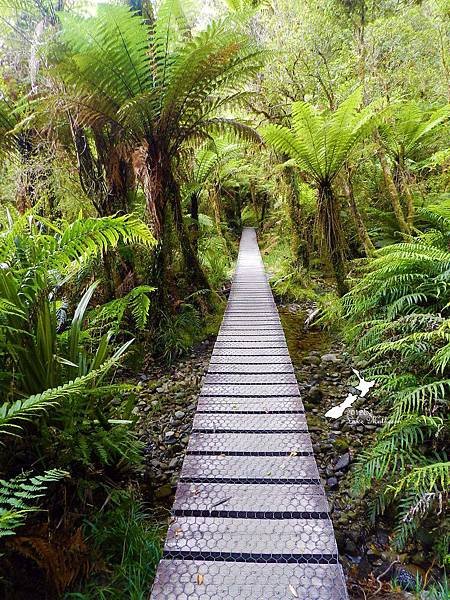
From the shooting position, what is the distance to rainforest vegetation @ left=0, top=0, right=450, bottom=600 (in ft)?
5.34

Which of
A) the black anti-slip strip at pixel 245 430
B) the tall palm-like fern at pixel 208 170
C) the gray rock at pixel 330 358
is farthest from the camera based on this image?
the tall palm-like fern at pixel 208 170

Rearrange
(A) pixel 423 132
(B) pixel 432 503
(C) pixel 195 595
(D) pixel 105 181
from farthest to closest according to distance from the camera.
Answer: (A) pixel 423 132 < (D) pixel 105 181 < (B) pixel 432 503 < (C) pixel 195 595

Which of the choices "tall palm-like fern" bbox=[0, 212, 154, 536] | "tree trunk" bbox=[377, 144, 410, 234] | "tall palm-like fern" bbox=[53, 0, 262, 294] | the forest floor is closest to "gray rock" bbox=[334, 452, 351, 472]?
the forest floor

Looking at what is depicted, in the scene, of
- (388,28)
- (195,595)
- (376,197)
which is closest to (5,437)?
(195,595)

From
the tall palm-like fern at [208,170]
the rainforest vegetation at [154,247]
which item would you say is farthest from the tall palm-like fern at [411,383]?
the tall palm-like fern at [208,170]

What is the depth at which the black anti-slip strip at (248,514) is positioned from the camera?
1569mm

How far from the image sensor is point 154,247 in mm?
3793

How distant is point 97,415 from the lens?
1.91 m

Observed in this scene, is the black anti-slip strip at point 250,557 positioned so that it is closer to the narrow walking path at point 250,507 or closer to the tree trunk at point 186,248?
the narrow walking path at point 250,507

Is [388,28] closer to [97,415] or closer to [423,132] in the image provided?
[423,132]

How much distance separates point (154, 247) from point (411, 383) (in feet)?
8.21

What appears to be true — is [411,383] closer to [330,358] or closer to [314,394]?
[314,394]

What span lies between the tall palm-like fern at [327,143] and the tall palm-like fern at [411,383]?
798mm

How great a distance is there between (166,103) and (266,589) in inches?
136
